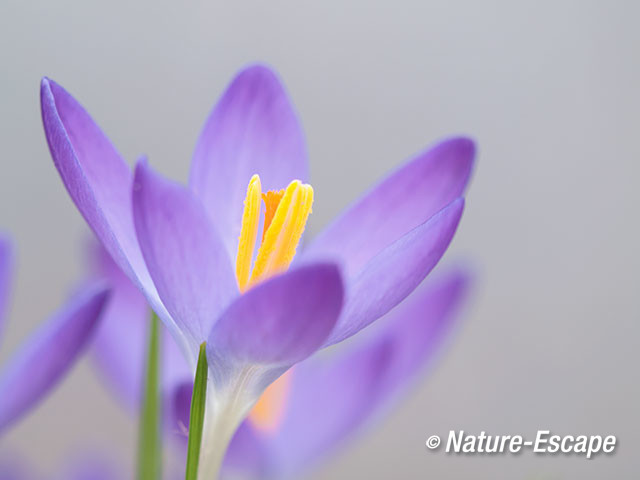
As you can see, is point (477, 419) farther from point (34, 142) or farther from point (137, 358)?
point (137, 358)

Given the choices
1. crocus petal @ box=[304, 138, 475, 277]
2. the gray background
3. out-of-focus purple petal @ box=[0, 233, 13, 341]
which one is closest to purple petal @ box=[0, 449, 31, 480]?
out-of-focus purple petal @ box=[0, 233, 13, 341]

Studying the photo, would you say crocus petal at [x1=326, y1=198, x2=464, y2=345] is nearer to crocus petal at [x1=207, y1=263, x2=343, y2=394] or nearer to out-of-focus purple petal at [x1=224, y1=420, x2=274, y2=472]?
crocus petal at [x1=207, y1=263, x2=343, y2=394]

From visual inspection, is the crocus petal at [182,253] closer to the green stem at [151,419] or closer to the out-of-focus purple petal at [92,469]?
the green stem at [151,419]

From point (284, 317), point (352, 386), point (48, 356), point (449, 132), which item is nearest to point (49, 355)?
point (48, 356)

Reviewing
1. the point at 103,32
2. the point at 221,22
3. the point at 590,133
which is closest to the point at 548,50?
the point at 590,133

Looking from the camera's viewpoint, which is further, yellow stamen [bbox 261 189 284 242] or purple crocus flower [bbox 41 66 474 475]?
yellow stamen [bbox 261 189 284 242]

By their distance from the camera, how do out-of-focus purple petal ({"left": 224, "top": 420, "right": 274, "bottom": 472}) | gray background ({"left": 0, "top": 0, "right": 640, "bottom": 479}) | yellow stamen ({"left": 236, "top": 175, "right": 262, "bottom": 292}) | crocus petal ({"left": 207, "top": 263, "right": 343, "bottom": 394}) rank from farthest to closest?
1. gray background ({"left": 0, "top": 0, "right": 640, "bottom": 479})
2. out-of-focus purple petal ({"left": 224, "top": 420, "right": 274, "bottom": 472})
3. yellow stamen ({"left": 236, "top": 175, "right": 262, "bottom": 292})
4. crocus petal ({"left": 207, "top": 263, "right": 343, "bottom": 394})
